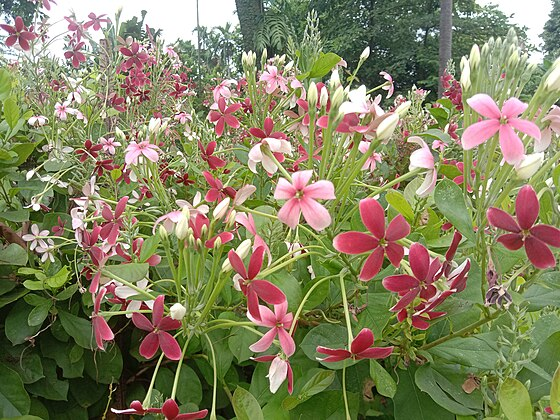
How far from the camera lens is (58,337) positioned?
0.96 m

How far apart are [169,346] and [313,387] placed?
0.20m

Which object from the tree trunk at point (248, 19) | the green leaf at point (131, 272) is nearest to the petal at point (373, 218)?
the green leaf at point (131, 272)

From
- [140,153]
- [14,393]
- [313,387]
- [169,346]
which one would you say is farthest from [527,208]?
[14,393]

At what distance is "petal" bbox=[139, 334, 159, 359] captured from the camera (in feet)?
1.99

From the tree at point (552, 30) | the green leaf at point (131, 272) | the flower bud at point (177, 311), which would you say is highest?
the tree at point (552, 30)

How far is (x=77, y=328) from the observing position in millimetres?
945

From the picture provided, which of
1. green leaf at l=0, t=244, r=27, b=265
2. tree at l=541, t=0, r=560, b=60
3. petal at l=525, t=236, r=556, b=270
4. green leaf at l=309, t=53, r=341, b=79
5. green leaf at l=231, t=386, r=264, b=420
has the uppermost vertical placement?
tree at l=541, t=0, r=560, b=60

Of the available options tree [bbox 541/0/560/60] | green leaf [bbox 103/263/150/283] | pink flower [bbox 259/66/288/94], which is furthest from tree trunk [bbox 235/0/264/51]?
tree [bbox 541/0/560/60]

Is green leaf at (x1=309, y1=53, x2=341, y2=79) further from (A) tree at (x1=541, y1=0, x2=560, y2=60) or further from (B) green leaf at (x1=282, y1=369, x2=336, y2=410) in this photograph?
(A) tree at (x1=541, y1=0, x2=560, y2=60)

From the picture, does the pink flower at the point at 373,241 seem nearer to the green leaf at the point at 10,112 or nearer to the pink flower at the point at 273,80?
the pink flower at the point at 273,80

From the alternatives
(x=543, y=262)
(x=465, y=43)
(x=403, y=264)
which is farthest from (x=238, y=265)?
(x=465, y=43)

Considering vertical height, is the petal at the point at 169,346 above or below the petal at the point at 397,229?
below

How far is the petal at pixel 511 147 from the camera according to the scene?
1.64 feet

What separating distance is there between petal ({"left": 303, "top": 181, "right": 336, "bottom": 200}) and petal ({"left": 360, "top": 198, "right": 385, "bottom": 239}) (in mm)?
40
